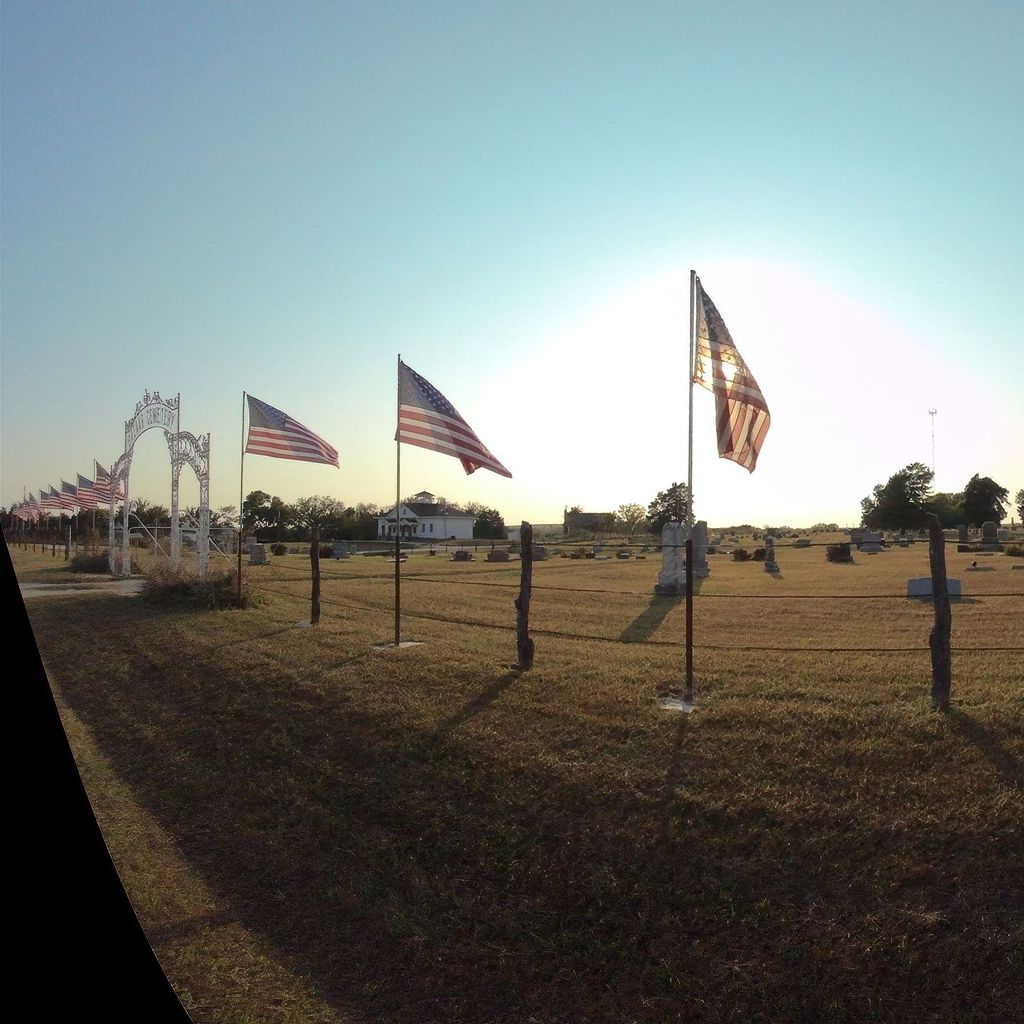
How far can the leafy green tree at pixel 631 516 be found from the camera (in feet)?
315

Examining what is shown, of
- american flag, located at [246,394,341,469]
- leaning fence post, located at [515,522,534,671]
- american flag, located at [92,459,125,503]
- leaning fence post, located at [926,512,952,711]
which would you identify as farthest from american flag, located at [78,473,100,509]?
leaning fence post, located at [926,512,952,711]

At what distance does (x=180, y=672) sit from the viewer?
11.8m

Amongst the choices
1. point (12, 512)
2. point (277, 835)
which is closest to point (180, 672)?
point (277, 835)

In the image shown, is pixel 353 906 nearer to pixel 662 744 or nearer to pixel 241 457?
pixel 662 744

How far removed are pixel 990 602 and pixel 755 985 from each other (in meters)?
14.6

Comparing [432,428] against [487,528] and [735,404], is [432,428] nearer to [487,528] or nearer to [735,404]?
[735,404]

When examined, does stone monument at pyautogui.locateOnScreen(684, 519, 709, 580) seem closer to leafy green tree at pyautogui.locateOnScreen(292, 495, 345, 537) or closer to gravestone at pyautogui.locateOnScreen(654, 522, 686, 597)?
gravestone at pyautogui.locateOnScreen(654, 522, 686, 597)

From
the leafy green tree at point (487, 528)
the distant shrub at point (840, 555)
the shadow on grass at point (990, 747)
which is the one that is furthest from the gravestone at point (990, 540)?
the leafy green tree at point (487, 528)

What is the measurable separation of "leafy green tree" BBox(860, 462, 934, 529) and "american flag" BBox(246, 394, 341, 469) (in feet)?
206

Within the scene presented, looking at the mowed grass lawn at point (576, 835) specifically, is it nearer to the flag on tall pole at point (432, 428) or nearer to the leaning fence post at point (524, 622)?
the leaning fence post at point (524, 622)

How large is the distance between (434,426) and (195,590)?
8621 mm

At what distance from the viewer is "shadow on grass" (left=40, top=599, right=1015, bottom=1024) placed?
4.29m

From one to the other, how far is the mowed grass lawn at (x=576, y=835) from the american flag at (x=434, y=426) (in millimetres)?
2894

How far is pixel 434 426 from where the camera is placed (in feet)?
39.1
